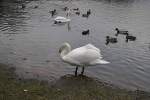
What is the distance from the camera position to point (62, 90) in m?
11.8

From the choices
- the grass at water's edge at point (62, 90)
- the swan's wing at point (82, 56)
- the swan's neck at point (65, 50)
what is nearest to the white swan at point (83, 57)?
the swan's wing at point (82, 56)

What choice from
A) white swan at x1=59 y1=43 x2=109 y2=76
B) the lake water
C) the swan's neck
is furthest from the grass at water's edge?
the swan's neck

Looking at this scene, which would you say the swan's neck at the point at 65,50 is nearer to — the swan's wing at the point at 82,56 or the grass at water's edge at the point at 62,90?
the swan's wing at the point at 82,56

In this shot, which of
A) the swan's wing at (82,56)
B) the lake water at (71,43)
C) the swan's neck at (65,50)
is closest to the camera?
the swan's wing at (82,56)

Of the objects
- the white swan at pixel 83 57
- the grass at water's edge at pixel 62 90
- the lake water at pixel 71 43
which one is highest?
the white swan at pixel 83 57

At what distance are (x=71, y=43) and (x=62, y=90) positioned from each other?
10.1 metres

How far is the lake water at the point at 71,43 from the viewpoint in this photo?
15330 mm

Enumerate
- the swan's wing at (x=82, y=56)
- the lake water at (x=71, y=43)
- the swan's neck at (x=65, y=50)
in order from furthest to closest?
the lake water at (x=71, y=43) < the swan's neck at (x=65, y=50) < the swan's wing at (x=82, y=56)

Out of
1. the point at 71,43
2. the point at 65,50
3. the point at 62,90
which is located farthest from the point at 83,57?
the point at 71,43

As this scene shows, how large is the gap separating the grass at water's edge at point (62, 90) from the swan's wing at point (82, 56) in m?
0.72

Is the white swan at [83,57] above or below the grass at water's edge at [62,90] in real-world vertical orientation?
above

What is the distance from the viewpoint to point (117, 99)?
1108cm

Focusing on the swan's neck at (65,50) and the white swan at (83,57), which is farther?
the swan's neck at (65,50)

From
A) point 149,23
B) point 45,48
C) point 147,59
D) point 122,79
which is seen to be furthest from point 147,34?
point 122,79
